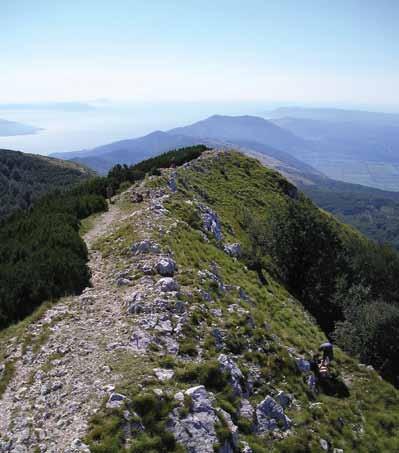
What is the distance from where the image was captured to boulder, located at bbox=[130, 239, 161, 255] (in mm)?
23234

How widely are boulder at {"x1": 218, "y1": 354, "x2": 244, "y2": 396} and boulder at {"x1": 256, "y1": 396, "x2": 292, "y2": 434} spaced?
1005 mm

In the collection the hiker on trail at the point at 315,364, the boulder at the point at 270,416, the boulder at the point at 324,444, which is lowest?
the hiker on trail at the point at 315,364

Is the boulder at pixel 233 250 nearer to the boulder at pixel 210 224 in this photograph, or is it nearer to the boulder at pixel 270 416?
→ the boulder at pixel 210 224

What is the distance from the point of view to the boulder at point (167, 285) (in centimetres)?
1918

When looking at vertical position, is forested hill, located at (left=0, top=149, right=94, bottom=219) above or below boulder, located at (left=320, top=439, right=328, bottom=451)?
below

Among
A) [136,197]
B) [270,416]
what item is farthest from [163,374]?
[136,197]

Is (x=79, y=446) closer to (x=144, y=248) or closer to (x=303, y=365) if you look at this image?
(x=303, y=365)

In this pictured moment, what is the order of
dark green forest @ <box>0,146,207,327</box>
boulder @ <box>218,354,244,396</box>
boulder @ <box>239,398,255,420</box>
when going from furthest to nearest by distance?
dark green forest @ <box>0,146,207,327</box> < boulder @ <box>218,354,244,396</box> < boulder @ <box>239,398,255,420</box>

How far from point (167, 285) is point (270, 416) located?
25.1 feet

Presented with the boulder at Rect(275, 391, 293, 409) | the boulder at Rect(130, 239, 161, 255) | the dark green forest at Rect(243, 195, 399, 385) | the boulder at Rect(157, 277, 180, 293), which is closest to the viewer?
the boulder at Rect(275, 391, 293, 409)

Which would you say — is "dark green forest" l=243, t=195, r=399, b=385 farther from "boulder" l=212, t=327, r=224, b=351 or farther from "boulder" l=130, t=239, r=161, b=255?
"boulder" l=212, t=327, r=224, b=351

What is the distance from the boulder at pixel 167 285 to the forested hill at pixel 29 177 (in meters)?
98.5

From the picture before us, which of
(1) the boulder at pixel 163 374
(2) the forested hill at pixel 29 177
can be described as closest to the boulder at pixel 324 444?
(1) the boulder at pixel 163 374

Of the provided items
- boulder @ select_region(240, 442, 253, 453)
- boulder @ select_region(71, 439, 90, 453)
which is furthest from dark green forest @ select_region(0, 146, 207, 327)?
boulder @ select_region(240, 442, 253, 453)
